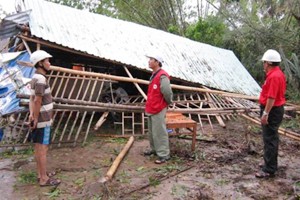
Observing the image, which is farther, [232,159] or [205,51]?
[205,51]

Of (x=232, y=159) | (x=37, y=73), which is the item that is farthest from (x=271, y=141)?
(x=37, y=73)

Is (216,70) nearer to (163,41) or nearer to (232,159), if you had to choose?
(163,41)

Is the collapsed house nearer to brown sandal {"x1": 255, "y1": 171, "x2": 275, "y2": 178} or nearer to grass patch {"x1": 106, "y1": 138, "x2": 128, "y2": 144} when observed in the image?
grass patch {"x1": 106, "y1": 138, "x2": 128, "y2": 144}

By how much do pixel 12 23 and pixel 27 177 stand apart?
3.92 meters

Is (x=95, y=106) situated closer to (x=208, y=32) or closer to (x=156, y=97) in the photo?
(x=156, y=97)

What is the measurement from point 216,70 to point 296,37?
4010 millimetres

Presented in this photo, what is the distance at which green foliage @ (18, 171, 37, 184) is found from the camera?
4.19 m

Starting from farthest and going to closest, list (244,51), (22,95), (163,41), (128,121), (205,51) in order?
(244,51), (205,51), (163,41), (128,121), (22,95)

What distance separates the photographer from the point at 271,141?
Answer: 13.7 feet

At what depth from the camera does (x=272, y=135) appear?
4.17 m

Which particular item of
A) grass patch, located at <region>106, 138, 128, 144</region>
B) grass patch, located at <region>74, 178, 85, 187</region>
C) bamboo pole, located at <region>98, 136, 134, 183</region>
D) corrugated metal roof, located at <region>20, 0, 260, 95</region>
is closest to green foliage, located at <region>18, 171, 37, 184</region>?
grass patch, located at <region>74, 178, 85, 187</region>

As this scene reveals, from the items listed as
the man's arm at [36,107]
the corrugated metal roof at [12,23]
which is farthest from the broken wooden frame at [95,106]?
the man's arm at [36,107]

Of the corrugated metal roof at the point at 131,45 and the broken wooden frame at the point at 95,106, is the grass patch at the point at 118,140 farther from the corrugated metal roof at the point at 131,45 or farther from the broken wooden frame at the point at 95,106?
the corrugated metal roof at the point at 131,45

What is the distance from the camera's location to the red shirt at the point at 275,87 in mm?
3957
